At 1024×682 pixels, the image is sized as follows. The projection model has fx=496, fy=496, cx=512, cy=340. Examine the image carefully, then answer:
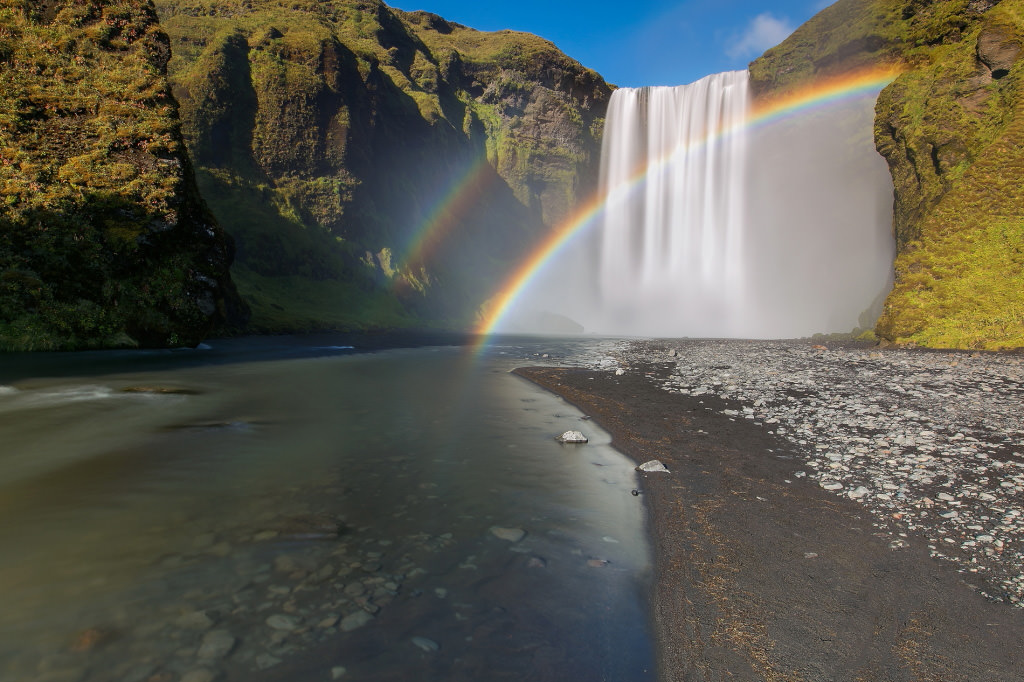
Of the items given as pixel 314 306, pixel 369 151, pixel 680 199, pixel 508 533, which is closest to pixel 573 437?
pixel 508 533

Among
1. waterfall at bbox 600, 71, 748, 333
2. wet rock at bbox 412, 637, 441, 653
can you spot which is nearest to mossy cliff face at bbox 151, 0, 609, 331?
waterfall at bbox 600, 71, 748, 333

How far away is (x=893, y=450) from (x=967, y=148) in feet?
120

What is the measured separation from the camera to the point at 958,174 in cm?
3183

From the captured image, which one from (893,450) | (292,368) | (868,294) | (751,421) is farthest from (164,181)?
(868,294)

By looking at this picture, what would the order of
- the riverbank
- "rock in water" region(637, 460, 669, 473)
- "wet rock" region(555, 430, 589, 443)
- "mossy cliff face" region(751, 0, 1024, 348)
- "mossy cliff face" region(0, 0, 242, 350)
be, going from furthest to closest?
"mossy cliff face" region(0, 0, 242, 350) < "mossy cliff face" region(751, 0, 1024, 348) < "wet rock" region(555, 430, 589, 443) < "rock in water" region(637, 460, 669, 473) < the riverbank

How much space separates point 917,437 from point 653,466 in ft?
15.9

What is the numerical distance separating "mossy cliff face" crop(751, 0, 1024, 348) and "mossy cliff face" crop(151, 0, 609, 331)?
50688 millimetres

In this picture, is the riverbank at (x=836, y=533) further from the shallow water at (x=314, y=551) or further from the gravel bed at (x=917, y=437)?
the shallow water at (x=314, y=551)

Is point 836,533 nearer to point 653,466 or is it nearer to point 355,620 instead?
point 653,466

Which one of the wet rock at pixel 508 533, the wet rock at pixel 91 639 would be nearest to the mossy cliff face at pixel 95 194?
the wet rock at pixel 91 639

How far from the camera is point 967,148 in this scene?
106 ft

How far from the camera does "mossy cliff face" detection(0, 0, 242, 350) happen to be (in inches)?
1024

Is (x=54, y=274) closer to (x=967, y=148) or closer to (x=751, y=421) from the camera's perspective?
(x=751, y=421)

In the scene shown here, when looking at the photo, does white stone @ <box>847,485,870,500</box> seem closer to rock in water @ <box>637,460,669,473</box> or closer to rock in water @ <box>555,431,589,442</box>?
rock in water @ <box>637,460,669,473</box>
